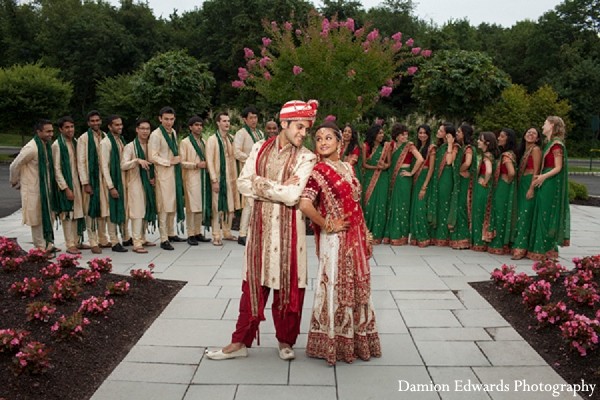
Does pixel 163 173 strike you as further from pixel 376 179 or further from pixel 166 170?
pixel 376 179

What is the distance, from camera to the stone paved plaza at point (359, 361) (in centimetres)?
386

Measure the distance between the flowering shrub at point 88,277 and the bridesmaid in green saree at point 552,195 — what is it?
18.0 ft

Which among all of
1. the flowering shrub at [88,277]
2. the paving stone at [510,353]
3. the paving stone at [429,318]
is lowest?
the paving stone at [510,353]

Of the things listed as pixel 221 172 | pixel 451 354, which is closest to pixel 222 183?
pixel 221 172

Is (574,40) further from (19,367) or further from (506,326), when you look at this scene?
(19,367)

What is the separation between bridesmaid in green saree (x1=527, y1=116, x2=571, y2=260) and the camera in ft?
23.6

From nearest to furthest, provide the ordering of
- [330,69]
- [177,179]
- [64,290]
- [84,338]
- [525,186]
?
[84,338] → [64,290] → [525,186] → [177,179] → [330,69]

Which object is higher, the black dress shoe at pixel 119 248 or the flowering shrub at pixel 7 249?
the flowering shrub at pixel 7 249

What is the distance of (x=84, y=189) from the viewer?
7.79 metres

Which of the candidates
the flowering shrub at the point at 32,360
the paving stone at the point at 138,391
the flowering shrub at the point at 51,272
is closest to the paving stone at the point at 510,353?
the paving stone at the point at 138,391

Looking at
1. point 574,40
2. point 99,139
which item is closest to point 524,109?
point 574,40

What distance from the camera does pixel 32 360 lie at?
149 inches

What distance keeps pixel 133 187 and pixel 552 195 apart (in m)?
5.69

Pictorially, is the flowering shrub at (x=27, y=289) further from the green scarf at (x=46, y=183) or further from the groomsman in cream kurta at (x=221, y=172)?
the groomsman in cream kurta at (x=221, y=172)
